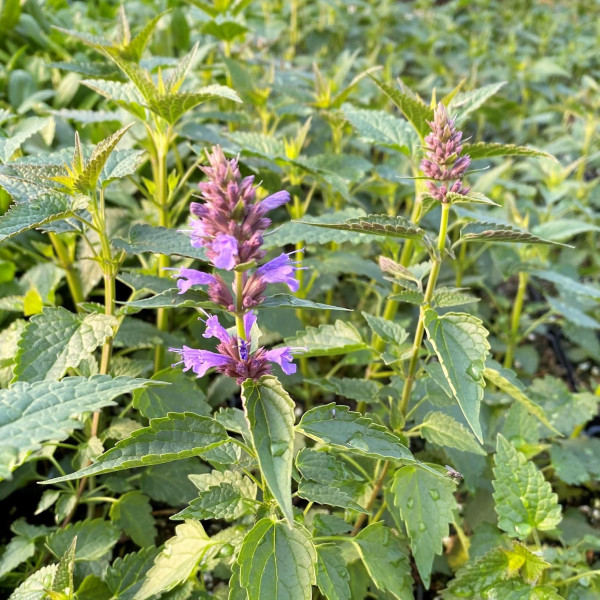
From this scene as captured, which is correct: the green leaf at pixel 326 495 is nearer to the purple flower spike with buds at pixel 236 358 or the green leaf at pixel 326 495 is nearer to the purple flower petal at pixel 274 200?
the purple flower spike with buds at pixel 236 358

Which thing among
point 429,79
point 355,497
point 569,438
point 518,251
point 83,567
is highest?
point 429,79

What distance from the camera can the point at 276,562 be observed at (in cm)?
111

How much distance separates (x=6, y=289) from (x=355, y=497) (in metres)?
1.53

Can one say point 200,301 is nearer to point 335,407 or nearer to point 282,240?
point 335,407

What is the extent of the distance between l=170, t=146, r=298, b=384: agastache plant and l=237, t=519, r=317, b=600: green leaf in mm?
326

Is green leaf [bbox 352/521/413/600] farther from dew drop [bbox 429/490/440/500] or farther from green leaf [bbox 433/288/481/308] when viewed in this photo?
green leaf [bbox 433/288/481/308]

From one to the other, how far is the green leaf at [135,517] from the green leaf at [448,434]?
2.76 ft

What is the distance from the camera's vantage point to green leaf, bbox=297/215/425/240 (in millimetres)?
1218

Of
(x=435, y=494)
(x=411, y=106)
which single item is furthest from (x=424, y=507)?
(x=411, y=106)

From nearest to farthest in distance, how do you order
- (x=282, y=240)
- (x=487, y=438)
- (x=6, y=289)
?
1. (x=282, y=240)
2. (x=487, y=438)
3. (x=6, y=289)

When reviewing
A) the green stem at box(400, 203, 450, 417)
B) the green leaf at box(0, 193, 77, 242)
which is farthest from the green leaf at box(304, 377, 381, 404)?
the green leaf at box(0, 193, 77, 242)

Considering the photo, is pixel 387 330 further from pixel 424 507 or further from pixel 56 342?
pixel 56 342

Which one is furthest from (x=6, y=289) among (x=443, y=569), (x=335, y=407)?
(x=443, y=569)

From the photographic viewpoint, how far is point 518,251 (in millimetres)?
2434
